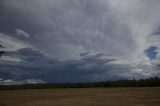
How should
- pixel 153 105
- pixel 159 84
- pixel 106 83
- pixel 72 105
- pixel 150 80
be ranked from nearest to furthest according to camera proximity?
pixel 153 105 → pixel 72 105 → pixel 159 84 → pixel 150 80 → pixel 106 83

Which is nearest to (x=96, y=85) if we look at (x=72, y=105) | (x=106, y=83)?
(x=106, y=83)

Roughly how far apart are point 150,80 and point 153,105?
132m

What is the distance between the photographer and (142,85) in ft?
533

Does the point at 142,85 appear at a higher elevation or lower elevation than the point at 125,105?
higher

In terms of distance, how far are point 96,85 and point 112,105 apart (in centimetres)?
14440

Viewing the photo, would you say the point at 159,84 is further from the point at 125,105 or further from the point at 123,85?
the point at 125,105

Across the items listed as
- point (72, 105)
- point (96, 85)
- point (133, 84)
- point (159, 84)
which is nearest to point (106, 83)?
point (96, 85)

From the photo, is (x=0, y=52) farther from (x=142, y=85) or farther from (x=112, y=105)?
(x=142, y=85)

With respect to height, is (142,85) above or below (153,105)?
above

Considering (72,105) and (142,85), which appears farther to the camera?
(142,85)

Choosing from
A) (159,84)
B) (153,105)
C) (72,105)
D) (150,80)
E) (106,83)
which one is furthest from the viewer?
(106,83)

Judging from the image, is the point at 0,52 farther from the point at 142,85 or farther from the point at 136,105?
the point at 142,85

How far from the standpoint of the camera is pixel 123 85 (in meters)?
171

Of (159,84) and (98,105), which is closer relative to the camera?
(98,105)
